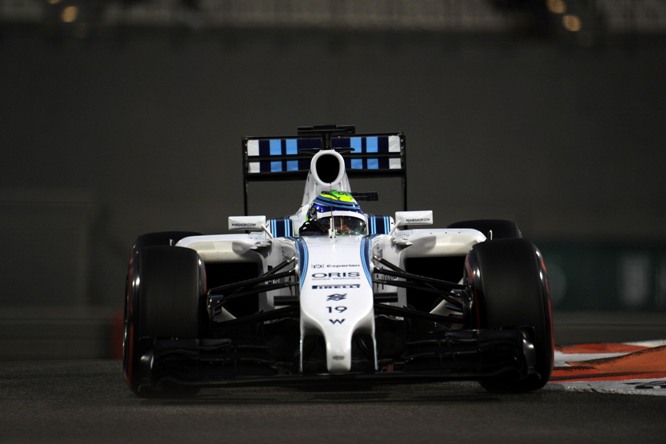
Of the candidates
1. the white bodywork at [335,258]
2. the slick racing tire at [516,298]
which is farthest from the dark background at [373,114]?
the slick racing tire at [516,298]

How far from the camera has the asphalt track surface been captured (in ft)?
13.9

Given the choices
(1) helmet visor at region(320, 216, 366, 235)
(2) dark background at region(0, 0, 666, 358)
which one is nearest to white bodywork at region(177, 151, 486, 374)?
(1) helmet visor at region(320, 216, 366, 235)

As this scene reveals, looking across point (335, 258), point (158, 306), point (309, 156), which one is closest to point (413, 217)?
point (335, 258)

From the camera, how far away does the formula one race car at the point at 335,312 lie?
540 centimetres

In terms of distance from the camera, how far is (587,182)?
13.9 meters

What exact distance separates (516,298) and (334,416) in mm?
1258

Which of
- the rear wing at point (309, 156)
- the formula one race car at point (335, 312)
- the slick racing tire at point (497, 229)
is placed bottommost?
the formula one race car at point (335, 312)

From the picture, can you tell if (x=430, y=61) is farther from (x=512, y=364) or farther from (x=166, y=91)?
(x=512, y=364)

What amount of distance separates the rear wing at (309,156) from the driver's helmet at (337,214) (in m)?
1.56

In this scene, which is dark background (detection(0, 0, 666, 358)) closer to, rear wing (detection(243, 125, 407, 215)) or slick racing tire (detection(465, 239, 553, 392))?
rear wing (detection(243, 125, 407, 215))

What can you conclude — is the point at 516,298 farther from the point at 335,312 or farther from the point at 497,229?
the point at 497,229

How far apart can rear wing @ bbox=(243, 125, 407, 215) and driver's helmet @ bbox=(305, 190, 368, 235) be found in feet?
5.12

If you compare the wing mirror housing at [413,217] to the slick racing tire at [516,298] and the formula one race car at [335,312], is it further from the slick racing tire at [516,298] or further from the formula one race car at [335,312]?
the slick racing tire at [516,298]

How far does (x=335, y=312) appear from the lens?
5.40 m
